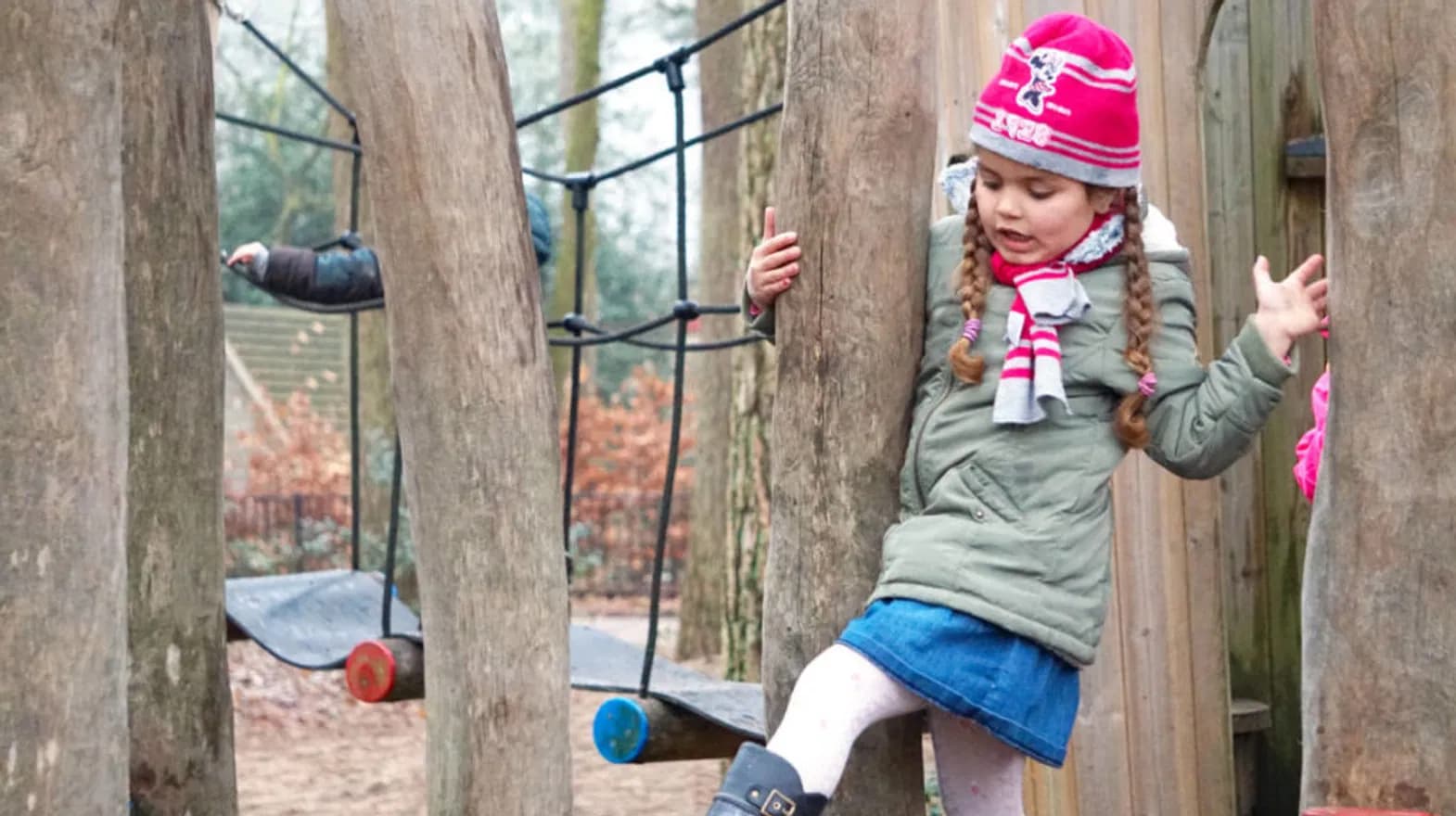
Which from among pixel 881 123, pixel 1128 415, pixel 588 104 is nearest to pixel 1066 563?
pixel 1128 415

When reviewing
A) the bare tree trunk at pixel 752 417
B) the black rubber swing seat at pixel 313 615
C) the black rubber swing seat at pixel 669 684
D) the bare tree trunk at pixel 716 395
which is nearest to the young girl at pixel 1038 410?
the black rubber swing seat at pixel 669 684

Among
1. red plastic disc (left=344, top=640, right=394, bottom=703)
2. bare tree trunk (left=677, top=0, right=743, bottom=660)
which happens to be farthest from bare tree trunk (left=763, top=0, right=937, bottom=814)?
bare tree trunk (left=677, top=0, right=743, bottom=660)

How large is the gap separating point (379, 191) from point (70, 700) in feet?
3.34

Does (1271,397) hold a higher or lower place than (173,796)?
higher

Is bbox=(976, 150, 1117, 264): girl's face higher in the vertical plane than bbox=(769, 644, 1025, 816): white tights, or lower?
higher

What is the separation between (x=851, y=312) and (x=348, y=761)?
6.33 m

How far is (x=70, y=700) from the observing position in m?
2.60

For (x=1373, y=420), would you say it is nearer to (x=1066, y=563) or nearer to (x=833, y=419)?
(x=1066, y=563)

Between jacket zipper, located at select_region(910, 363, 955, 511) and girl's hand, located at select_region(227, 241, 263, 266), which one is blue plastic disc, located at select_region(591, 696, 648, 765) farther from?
girl's hand, located at select_region(227, 241, 263, 266)

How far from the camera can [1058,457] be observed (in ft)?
9.59

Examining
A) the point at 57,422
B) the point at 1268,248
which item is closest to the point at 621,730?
the point at 57,422

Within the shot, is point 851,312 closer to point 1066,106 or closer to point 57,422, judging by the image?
point 1066,106

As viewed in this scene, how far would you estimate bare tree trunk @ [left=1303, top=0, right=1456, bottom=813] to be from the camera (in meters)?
2.67

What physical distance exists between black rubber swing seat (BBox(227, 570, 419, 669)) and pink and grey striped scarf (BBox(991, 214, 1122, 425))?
2.26 meters
